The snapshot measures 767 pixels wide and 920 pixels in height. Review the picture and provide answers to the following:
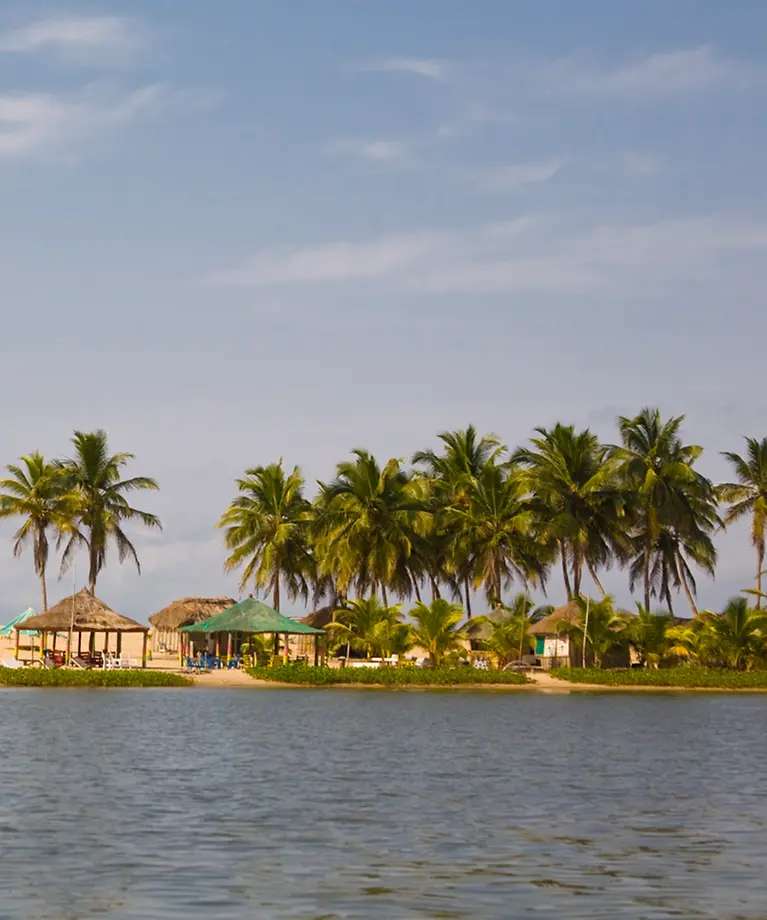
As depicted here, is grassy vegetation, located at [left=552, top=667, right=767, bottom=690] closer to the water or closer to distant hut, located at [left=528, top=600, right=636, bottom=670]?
distant hut, located at [left=528, top=600, right=636, bottom=670]

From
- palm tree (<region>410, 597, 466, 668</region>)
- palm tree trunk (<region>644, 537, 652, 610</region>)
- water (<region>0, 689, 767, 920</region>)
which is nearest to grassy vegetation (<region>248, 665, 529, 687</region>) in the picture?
palm tree (<region>410, 597, 466, 668</region>)

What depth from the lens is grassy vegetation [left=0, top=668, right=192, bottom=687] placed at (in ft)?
167

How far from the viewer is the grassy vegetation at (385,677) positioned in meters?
54.3

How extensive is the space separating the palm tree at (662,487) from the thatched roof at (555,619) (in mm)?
4921

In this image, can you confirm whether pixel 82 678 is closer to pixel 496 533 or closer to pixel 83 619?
pixel 83 619

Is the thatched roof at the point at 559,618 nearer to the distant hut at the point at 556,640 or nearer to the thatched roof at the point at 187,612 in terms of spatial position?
the distant hut at the point at 556,640

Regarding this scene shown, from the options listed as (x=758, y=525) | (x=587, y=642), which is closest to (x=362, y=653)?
(x=587, y=642)

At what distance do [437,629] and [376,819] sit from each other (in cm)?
3962

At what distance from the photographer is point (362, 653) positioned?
70.8m

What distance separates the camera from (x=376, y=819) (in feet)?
61.6

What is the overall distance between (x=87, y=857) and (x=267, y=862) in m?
1.97

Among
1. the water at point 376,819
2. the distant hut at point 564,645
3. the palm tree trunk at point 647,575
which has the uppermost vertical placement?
the palm tree trunk at point 647,575

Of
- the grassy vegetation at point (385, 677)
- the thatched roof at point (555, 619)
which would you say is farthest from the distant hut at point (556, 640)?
A: the grassy vegetation at point (385, 677)

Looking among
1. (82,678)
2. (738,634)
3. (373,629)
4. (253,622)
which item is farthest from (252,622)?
(738,634)
